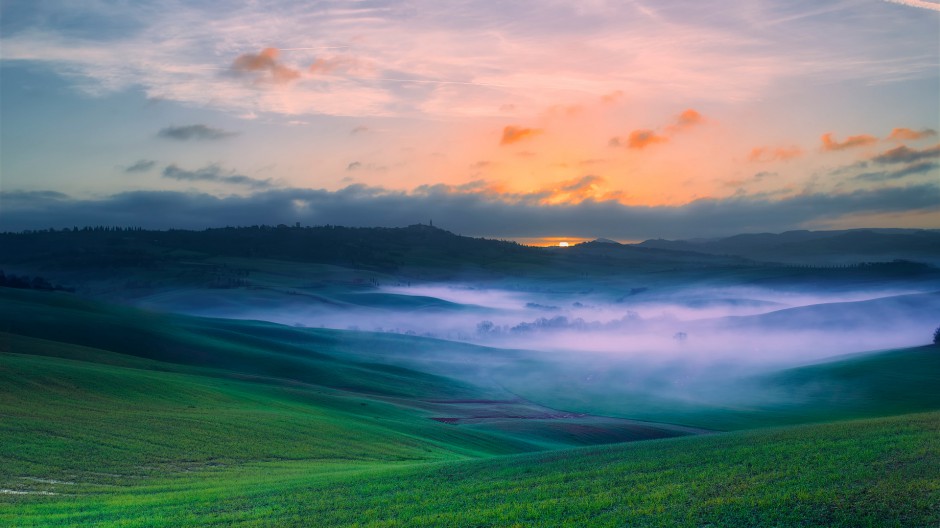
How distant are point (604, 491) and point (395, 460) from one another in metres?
21.2

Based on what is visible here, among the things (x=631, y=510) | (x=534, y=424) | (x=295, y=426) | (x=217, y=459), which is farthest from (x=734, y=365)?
(x=631, y=510)

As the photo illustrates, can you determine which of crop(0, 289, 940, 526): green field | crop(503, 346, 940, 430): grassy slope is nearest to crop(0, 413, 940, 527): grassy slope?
crop(0, 289, 940, 526): green field

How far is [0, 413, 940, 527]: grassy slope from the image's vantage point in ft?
66.4

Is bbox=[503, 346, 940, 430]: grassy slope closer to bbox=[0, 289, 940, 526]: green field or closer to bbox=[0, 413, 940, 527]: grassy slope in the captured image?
bbox=[0, 289, 940, 526]: green field

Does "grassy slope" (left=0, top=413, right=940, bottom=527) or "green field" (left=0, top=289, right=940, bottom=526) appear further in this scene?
"green field" (left=0, top=289, right=940, bottom=526)

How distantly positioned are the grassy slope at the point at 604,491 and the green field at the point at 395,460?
0.09 meters

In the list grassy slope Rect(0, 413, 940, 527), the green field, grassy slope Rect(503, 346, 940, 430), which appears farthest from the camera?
grassy slope Rect(503, 346, 940, 430)

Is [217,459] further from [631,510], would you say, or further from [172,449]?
[631,510]

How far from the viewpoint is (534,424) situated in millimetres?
73500

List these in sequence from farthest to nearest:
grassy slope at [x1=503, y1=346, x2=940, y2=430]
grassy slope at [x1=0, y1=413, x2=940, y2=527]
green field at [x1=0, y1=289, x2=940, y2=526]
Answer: grassy slope at [x1=503, y1=346, x2=940, y2=430] < green field at [x1=0, y1=289, x2=940, y2=526] < grassy slope at [x1=0, y1=413, x2=940, y2=527]

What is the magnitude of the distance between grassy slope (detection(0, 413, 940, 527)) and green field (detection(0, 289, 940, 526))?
0.09 meters

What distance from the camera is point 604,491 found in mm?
24656

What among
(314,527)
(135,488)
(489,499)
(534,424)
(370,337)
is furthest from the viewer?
(370,337)

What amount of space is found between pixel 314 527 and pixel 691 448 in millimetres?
15943
